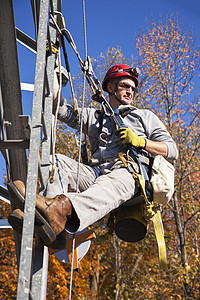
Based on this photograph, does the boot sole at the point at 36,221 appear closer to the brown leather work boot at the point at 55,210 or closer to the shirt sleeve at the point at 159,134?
the brown leather work boot at the point at 55,210

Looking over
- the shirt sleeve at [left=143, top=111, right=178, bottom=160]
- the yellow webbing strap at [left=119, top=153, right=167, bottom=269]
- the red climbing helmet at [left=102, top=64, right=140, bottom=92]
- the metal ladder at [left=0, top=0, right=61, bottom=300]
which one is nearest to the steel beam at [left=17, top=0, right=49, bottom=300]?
the metal ladder at [left=0, top=0, right=61, bottom=300]

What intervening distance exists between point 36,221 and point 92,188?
548 mm

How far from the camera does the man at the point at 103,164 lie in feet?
6.99

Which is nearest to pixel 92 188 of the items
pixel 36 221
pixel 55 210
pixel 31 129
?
pixel 55 210

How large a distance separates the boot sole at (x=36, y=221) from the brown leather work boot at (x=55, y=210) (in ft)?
0.10

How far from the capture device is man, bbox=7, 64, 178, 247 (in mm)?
2131

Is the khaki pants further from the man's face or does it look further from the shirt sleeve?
the man's face

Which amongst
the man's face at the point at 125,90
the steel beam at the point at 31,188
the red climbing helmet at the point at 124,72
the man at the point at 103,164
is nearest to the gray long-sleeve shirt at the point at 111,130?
the man at the point at 103,164

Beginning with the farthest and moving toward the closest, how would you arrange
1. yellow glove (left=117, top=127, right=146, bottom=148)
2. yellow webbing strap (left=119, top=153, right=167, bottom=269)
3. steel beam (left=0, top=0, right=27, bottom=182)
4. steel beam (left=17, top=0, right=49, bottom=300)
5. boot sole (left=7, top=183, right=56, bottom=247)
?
yellow glove (left=117, top=127, right=146, bottom=148), yellow webbing strap (left=119, top=153, right=167, bottom=269), steel beam (left=0, top=0, right=27, bottom=182), boot sole (left=7, top=183, right=56, bottom=247), steel beam (left=17, top=0, right=49, bottom=300)

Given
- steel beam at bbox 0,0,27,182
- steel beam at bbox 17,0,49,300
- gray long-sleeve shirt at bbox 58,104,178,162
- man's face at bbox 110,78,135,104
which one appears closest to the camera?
steel beam at bbox 17,0,49,300

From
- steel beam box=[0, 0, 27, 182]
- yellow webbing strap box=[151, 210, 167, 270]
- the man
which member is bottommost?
yellow webbing strap box=[151, 210, 167, 270]

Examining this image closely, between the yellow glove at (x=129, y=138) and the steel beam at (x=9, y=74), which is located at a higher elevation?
the steel beam at (x=9, y=74)

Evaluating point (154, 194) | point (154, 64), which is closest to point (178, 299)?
point (154, 64)

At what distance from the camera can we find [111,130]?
10.8ft
